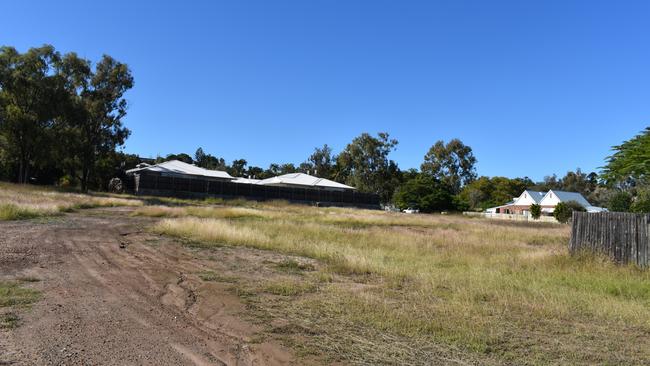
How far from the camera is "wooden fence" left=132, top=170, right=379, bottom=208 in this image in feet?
177

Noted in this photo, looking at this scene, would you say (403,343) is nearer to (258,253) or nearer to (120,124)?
(258,253)

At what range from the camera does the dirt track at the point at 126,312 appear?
512 cm

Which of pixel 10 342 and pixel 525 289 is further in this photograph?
pixel 525 289

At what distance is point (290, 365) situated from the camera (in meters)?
5.08

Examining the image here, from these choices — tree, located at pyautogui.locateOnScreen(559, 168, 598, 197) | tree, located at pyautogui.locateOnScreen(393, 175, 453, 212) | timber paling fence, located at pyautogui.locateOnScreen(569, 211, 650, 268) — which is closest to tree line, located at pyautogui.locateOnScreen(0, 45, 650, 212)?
tree, located at pyautogui.locateOnScreen(393, 175, 453, 212)

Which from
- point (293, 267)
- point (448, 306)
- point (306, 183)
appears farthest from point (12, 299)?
point (306, 183)

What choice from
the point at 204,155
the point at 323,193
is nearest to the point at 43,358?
the point at 323,193

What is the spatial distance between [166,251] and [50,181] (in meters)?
64.3

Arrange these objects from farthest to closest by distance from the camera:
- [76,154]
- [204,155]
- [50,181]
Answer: [204,155], [50,181], [76,154]

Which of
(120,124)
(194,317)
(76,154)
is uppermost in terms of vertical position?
(120,124)

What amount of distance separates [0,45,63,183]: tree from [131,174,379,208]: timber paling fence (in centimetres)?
1047

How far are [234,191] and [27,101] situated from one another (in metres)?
23.6

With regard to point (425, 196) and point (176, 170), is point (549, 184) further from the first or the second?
point (176, 170)

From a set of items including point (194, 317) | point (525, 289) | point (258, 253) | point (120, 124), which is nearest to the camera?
point (194, 317)
